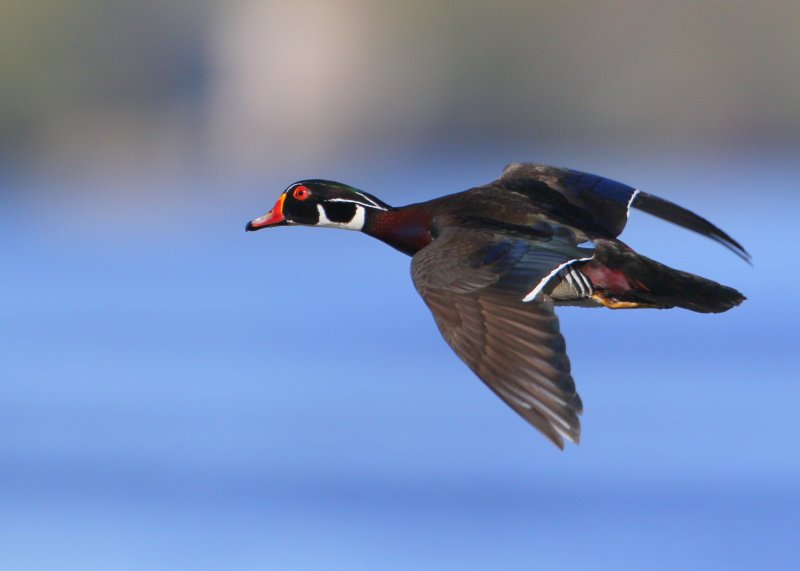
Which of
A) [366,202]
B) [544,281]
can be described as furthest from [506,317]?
[366,202]

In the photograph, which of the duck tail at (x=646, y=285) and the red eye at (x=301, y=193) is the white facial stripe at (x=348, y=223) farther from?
the duck tail at (x=646, y=285)

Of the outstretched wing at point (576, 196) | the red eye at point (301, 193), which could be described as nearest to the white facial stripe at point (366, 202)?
the red eye at point (301, 193)

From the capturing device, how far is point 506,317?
5.18 m

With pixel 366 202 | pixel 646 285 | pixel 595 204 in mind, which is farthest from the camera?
pixel 366 202

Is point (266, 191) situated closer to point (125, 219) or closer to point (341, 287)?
point (125, 219)

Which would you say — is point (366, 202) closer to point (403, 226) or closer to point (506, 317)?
point (403, 226)

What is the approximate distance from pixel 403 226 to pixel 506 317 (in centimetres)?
122

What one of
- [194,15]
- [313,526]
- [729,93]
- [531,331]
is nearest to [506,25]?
[729,93]

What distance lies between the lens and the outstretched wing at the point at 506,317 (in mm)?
4824

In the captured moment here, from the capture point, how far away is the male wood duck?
495 cm

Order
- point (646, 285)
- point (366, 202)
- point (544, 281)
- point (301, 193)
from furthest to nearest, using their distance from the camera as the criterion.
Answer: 1. point (301, 193)
2. point (366, 202)
3. point (646, 285)
4. point (544, 281)

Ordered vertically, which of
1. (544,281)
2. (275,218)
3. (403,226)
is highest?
(544,281)

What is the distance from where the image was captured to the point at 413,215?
6.27 m

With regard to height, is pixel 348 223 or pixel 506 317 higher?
pixel 506 317
